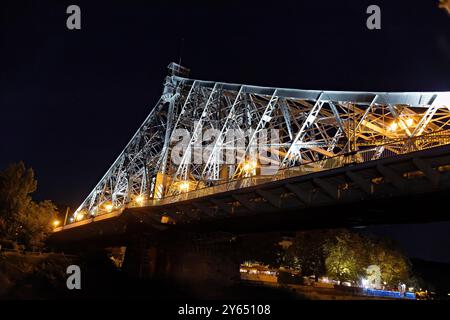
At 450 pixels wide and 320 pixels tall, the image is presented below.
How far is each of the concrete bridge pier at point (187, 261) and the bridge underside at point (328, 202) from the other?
1.13 metres

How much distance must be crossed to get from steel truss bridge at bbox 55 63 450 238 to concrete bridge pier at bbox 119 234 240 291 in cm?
255

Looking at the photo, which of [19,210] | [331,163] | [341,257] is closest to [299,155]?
[331,163]

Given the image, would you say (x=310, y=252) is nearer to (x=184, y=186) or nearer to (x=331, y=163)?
(x=184, y=186)

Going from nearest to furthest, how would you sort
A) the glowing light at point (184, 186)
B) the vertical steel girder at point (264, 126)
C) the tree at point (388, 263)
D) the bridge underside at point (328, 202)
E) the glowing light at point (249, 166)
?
1. the bridge underside at point (328, 202)
2. the vertical steel girder at point (264, 126)
3. the glowing light at point (249, 166)
4. the glowing light at point (184, 186)
5. the tree at point (388, 263)

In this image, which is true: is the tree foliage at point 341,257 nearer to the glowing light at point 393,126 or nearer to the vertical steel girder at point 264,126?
the vertical steel girder at point 264,126

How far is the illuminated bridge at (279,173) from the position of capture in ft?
73.5

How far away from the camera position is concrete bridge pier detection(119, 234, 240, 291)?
38.1 metres

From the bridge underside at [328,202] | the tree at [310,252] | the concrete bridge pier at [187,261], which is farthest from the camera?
the tree at [310,252]

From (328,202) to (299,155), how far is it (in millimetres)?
11000

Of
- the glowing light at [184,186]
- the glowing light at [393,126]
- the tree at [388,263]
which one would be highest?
the glowing light at [393,126]

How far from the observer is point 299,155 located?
35.2 meters

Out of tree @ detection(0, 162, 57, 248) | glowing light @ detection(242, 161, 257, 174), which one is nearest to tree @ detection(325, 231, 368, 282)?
glowing light @ detection(242, 161, 257, 174)

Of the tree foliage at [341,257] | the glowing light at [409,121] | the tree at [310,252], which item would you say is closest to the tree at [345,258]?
the tree foliage at [341,257]
